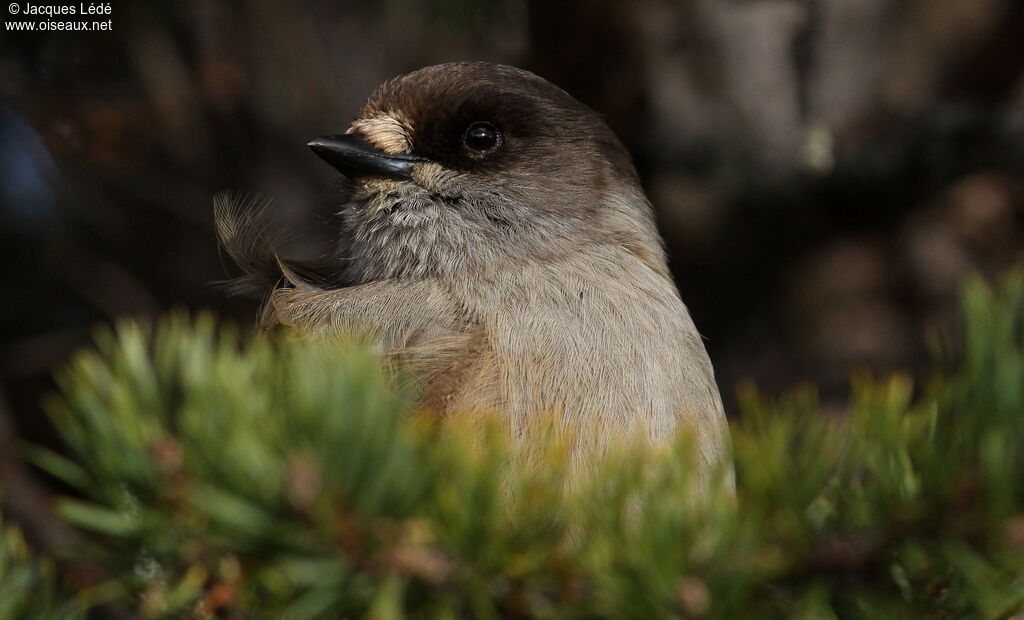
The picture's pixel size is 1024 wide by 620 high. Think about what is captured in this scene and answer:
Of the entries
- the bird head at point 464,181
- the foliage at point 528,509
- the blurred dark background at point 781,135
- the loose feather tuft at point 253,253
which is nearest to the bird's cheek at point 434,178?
the bird head at point 464,181

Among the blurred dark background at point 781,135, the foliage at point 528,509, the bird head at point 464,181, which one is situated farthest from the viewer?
the blurred dark background at point 781,135

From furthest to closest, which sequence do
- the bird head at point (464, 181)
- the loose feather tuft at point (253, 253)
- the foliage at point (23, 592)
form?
the loose feather tuft at point (253, 253) < the bird head at point (464, 181) < the foliage at point (23, 592)

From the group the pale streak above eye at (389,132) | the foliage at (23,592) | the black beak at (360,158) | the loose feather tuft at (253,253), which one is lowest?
the foliage at (23,592)

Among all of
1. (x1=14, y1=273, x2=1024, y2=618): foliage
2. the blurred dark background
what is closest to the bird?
the blurred dark background

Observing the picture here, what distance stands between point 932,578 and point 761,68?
2.77 meters

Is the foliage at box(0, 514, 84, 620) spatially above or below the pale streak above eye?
below

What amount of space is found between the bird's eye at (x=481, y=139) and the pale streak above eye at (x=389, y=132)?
14 centimetres

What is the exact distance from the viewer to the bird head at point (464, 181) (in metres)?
2.60

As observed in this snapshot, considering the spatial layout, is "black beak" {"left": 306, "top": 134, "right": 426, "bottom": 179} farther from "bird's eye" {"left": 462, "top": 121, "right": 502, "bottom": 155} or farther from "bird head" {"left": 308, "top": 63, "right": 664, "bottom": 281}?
"bird's eye" {"left": 462, "top": 121, "right": 502, "bottom": 155}

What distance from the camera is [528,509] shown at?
1.21 metres

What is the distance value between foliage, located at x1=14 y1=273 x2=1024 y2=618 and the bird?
71 cm

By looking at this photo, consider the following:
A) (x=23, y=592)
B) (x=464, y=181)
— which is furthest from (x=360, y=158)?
(x=23, y=592)

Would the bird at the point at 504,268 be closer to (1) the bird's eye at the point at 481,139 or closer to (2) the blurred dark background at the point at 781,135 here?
(1) the bird's eye at the point at 481,139

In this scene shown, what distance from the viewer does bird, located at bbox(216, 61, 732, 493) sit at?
2070mm
